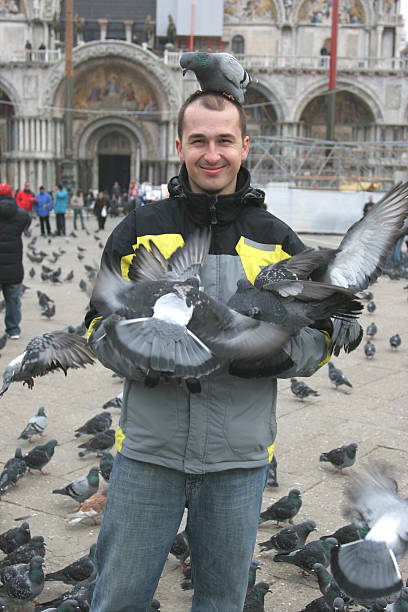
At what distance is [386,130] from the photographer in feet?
131

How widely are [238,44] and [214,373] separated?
43.2m

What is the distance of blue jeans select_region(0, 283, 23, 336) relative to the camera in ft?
27.6

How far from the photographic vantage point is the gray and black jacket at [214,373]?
2012 millimetres

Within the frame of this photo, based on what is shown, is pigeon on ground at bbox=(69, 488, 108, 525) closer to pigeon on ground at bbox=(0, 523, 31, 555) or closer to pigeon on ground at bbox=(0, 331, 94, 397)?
pigeon on ground at bbox=(0, 523, 31, 555)

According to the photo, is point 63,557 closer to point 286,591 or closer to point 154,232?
point 286,591

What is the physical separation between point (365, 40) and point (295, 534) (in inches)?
1690

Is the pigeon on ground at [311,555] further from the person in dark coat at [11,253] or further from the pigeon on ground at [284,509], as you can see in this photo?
the person in dark coat at [11,253]

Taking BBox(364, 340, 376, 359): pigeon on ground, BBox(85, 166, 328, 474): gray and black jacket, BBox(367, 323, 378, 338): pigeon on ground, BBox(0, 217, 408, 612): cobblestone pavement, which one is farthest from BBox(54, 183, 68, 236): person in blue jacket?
BBox(85, 166, 328, 474): gray and black jacket

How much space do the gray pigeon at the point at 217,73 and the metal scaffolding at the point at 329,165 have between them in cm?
2189

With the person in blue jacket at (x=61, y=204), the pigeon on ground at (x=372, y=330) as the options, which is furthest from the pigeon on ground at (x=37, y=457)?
the person in blue jacket at (x=61, y=204)

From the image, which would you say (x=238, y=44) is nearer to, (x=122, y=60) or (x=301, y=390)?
(x=122, y=60)

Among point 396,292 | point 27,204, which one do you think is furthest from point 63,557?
point 27,204

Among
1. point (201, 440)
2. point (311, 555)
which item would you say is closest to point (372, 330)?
point (311, 555)

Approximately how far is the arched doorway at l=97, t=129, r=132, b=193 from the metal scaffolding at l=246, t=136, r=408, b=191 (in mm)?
10010
